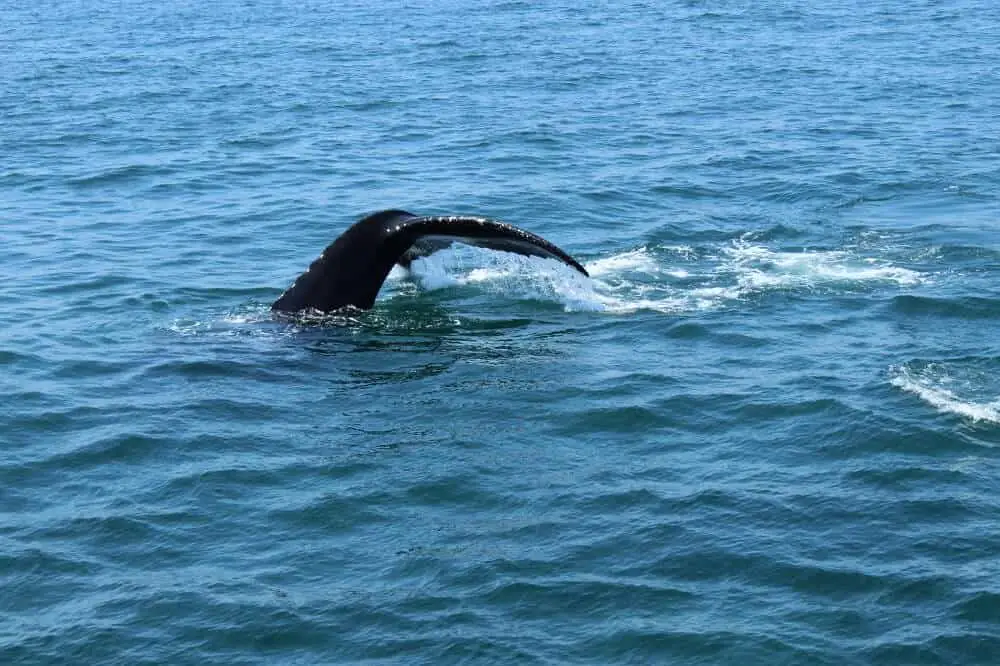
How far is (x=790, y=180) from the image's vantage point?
918 inches

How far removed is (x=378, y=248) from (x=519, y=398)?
88.2 inches

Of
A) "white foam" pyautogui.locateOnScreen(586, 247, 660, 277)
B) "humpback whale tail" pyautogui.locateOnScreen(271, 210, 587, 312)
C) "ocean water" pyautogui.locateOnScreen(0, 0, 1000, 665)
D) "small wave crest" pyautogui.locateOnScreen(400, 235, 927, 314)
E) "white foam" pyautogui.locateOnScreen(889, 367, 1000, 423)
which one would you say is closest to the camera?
"ocean water" pyautogui.locateOnScreen(0, 0, 1000, 665)

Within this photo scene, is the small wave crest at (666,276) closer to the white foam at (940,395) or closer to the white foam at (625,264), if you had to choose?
the white foam at (625,264)

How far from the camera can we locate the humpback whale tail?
46.2 feet

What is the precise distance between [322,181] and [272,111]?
690 centimetres

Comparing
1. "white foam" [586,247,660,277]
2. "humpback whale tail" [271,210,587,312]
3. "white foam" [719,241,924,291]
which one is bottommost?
"white foam" [719,241,924,291]

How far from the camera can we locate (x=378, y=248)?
14688mm

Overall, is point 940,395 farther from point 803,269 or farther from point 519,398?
point 803,269

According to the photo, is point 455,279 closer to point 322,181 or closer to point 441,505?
point 441,505

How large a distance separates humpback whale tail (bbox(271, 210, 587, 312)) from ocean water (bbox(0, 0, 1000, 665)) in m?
0.37

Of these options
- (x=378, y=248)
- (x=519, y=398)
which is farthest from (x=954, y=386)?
(x=378, y=248)

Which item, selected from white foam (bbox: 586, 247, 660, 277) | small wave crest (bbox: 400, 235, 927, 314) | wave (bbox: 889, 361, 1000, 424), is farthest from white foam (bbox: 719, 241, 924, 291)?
wave (bbox: 889, 361, 1000, 424)

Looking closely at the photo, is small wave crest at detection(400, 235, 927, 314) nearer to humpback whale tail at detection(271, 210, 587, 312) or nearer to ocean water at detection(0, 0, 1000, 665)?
ocean water at detection(0, 0, 1000, 665)

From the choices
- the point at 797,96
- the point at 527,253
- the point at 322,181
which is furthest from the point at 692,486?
the point at 797,96
